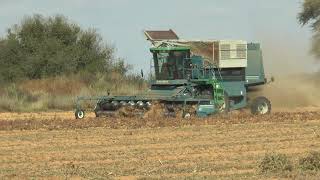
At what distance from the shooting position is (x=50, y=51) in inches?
2227

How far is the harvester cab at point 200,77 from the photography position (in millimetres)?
32500

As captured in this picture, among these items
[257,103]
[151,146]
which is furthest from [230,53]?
[151,146]

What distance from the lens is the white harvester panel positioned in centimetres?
3441

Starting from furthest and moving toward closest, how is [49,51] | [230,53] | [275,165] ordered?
[49,51]
[230,53]
[275,165]

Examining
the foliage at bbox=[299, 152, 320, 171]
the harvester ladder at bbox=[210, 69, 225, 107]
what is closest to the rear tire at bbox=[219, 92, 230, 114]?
the harvester ladder at bbox=[210, 69, 225, 107]

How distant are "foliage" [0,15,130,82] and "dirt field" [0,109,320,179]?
27.5m

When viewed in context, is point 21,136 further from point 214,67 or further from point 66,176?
point 214,67

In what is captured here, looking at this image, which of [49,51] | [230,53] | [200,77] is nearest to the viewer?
[200,77]

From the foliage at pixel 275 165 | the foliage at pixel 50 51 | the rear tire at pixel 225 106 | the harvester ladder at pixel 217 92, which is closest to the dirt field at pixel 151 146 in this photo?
the foliage at pixel 275 165

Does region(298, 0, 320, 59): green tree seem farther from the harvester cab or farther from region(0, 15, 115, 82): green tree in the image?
the harvester cab

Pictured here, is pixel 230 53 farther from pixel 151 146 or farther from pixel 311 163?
pixel 311 163

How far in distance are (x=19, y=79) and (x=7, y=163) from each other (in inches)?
1561

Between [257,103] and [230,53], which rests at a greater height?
[230,53]

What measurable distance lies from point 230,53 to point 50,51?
24.7 meters
